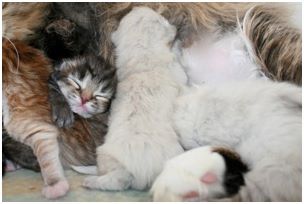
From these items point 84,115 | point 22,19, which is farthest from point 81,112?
point 22,19

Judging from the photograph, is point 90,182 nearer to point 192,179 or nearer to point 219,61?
point 192,179

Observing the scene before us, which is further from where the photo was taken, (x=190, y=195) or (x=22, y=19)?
(x=22, y=19)

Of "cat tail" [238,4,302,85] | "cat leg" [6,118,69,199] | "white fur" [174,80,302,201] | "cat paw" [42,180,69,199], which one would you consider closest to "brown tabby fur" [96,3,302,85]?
"cat tail" [238,4,302,85]

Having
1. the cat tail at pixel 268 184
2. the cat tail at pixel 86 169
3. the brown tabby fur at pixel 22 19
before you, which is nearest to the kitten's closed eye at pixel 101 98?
the cat tail at pixel 86 169

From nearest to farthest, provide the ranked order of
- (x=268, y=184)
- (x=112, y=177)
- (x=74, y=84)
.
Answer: (x=268, y=184) → (x=112, y=177) → (x=74, y=84)

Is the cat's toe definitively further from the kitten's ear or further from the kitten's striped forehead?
the kitten's ear

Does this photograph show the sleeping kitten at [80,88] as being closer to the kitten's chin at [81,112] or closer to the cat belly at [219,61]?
the kitten's chin at [81,112]

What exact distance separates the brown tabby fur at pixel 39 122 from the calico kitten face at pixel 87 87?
0.05 meters

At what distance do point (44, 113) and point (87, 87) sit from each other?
7.4 inches

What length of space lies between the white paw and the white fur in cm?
9

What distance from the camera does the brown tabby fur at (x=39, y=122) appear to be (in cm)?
174

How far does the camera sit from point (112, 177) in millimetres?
1627

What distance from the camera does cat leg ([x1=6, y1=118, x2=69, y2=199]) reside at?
168cm

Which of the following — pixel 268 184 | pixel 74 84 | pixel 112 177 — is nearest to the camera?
pixel 268 184
